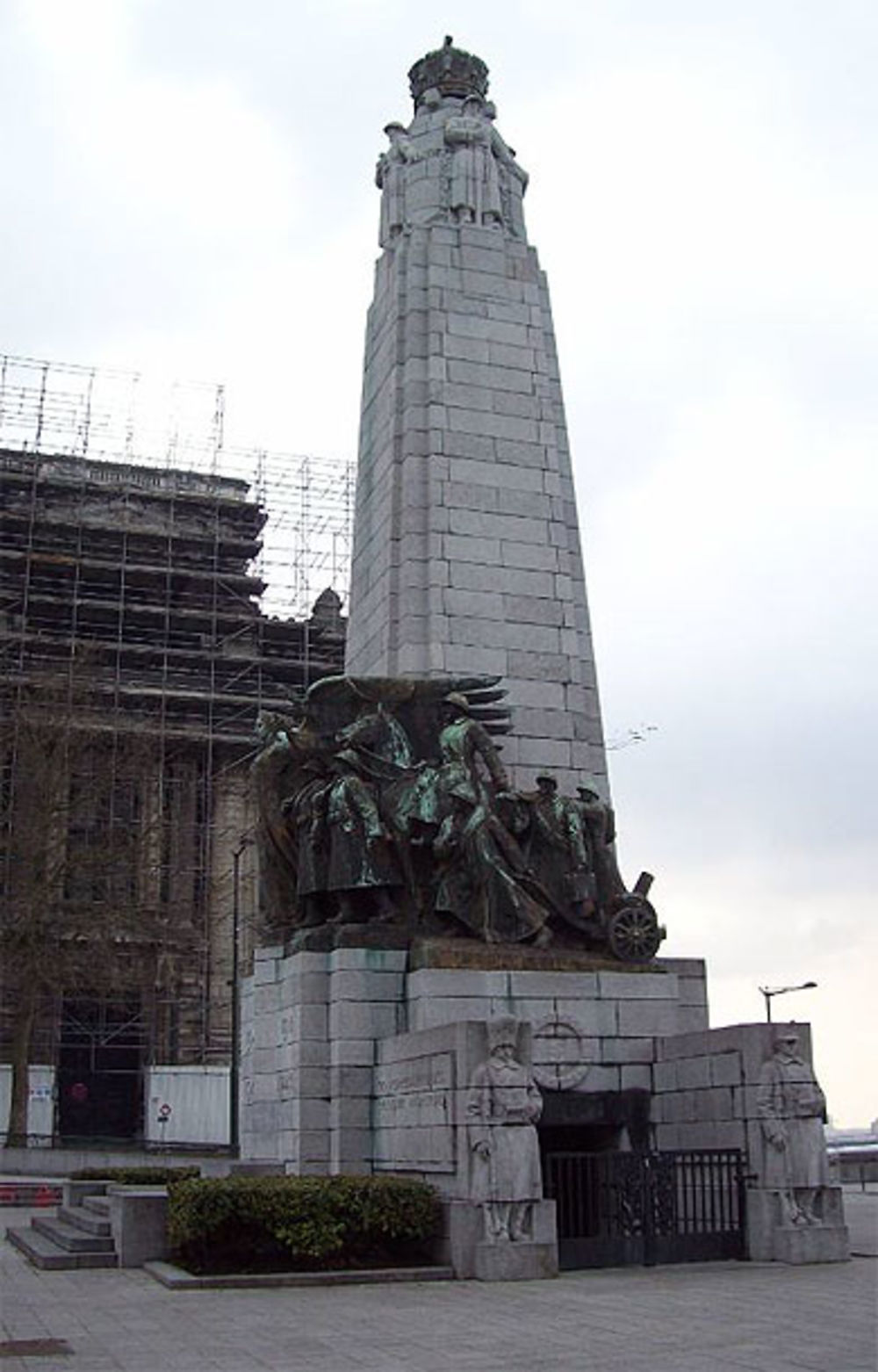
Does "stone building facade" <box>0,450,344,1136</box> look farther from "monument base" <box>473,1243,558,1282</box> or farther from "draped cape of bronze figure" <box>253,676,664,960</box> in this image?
"monument base" <box>473,1243,558,1282</box>

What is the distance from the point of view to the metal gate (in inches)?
562

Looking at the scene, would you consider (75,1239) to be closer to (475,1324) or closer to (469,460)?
(475,1324)

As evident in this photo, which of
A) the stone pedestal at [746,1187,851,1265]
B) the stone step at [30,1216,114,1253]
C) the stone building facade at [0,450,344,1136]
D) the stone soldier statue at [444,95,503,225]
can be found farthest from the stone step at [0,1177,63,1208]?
the stone soldier statue at [444,95,503,225]

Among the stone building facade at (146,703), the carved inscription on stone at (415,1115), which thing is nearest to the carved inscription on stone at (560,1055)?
the carved inscription on stone at (415,1115)

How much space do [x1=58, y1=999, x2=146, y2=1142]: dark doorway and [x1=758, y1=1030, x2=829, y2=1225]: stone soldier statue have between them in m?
32.7

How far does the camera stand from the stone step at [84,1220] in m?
15.6

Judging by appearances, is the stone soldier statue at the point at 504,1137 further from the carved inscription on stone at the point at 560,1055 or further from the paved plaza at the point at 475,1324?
the carved inscription on stone at the point at 560,1055

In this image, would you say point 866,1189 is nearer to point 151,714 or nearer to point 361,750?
point 361,750

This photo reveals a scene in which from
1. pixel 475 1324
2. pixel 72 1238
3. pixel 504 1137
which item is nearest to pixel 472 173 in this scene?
pixel 504 1137

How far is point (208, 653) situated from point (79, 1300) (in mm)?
38320

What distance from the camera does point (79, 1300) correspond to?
1212 cm

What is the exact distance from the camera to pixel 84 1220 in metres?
16.5

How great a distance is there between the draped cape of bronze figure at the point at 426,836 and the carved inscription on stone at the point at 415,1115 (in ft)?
6.65

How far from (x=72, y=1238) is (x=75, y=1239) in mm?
101
